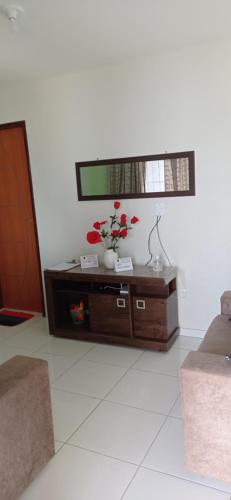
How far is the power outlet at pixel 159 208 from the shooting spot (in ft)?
10.4

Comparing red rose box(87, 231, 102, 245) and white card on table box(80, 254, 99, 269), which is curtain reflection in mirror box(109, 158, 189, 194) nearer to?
red rose box(87, 231, 102, 245)

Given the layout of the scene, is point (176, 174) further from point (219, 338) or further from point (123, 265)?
point (219, 338)

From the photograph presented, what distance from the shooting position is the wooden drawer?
2949mm

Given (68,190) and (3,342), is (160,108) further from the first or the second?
(3,342)

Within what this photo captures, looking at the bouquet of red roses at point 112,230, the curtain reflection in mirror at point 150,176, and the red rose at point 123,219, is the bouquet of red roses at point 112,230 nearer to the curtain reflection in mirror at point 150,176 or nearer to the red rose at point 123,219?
the red rose at point 123,219

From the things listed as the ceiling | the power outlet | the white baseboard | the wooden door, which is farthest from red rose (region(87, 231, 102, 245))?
the ceiling

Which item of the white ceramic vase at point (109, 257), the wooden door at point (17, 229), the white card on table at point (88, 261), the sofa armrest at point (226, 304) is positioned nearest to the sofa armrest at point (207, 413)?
the sofa armrest at point (226, 304)

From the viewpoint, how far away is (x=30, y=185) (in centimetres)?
378

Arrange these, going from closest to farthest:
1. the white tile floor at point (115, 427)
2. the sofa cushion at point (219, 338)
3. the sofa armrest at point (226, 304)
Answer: the white tile floor at point (115, 427)
the sofa cushion at point (219, 338)
the sofa armrest at point (226, 304)

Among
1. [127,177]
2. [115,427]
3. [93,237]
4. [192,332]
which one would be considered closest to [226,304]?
[192,332]

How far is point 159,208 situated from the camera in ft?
10.4

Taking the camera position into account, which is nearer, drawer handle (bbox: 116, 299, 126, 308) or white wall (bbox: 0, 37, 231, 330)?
white wall (bbox: 0, 37, 231, 330)

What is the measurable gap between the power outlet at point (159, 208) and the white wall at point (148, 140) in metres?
0.04

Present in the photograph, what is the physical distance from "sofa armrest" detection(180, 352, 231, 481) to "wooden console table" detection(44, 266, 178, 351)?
4.34 ft
